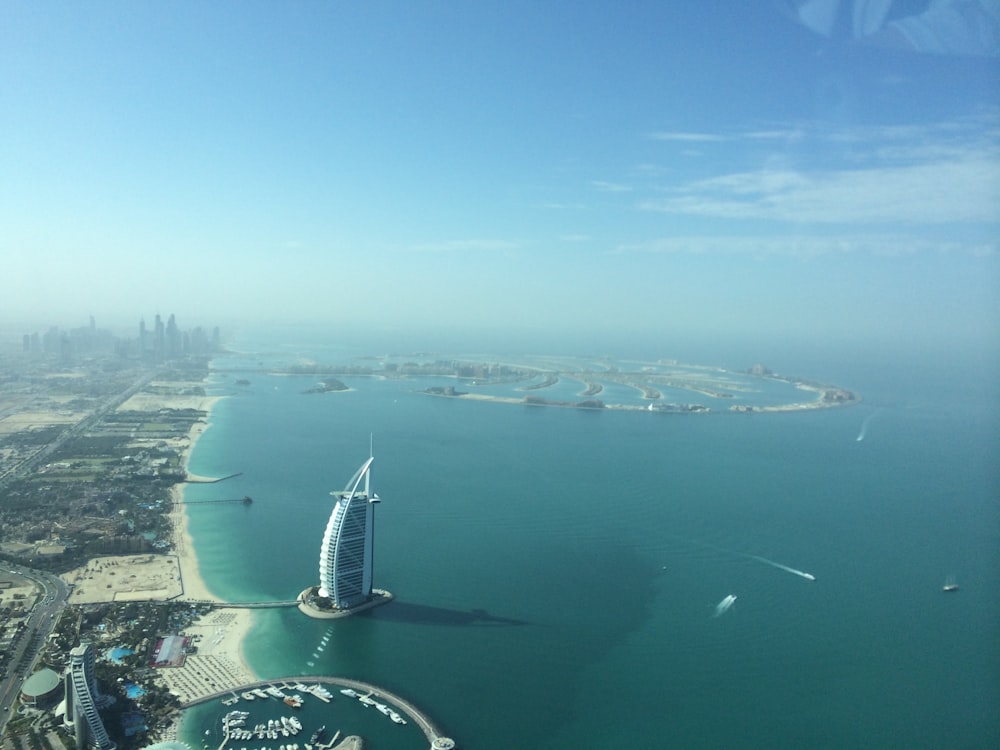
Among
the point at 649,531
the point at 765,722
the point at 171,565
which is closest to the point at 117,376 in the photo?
the point at 171,565

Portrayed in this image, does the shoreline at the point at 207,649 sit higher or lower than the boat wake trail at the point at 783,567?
lower

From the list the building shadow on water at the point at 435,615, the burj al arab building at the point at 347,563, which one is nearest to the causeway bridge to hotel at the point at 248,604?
the burj al arab building at the point at 347,563

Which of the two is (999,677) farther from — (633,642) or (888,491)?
(888,491)

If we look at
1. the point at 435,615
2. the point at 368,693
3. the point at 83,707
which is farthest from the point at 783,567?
the point at 83,707

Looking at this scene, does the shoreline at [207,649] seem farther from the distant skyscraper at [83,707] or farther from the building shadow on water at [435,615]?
the building shadow on water at [435,615]

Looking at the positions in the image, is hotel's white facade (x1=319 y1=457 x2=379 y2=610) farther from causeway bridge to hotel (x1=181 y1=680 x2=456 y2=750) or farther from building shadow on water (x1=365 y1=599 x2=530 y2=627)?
causeway bridge to hotel (x1=181 y1=680 x2=456 y2=750)

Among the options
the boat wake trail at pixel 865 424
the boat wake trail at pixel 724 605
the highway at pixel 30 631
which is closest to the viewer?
the highway at pixel 30 631

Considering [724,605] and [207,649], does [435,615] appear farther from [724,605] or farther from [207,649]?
[724,605]
